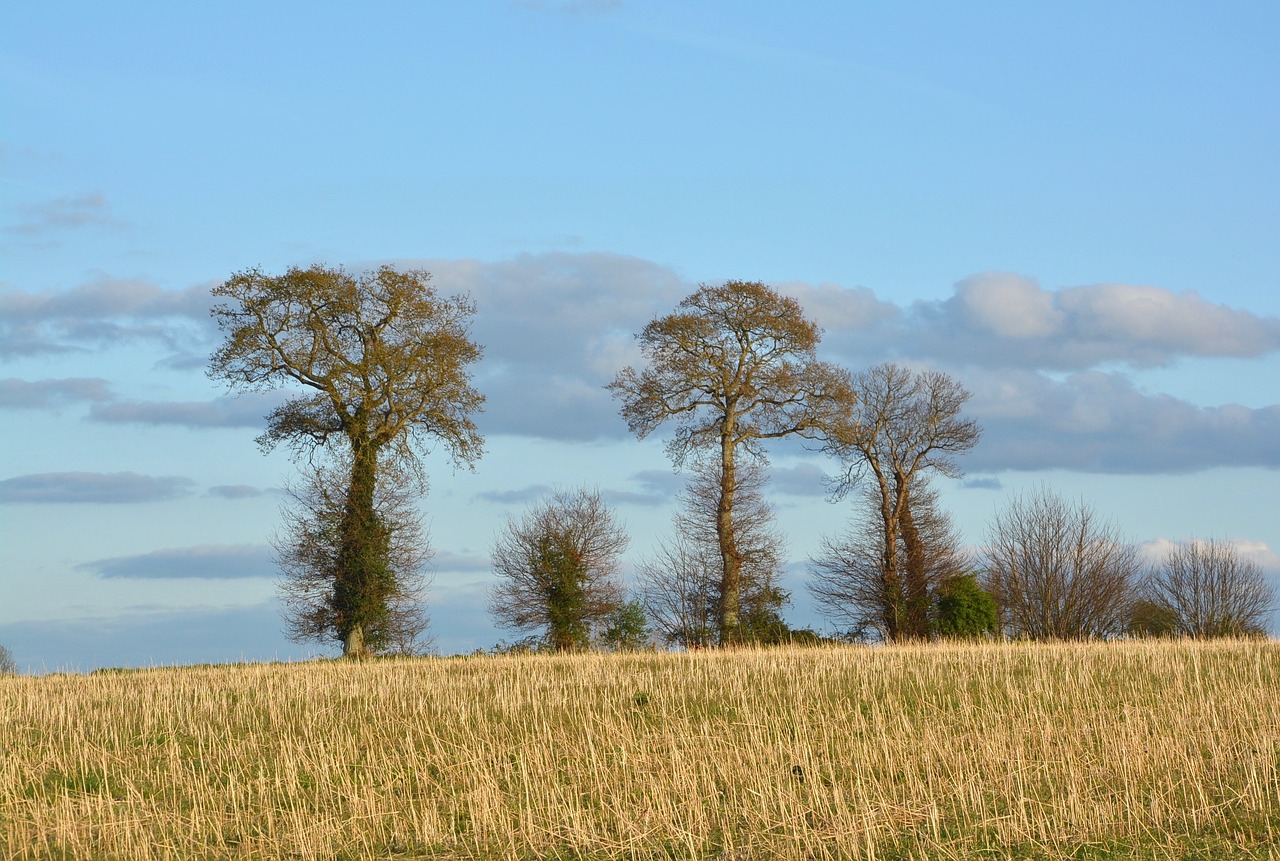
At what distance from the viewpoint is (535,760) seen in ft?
40.6

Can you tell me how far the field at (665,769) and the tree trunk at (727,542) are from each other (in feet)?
60.8

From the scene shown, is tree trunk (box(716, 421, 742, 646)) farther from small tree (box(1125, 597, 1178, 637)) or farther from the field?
small tree (box(1125, 597, 1178, 637))

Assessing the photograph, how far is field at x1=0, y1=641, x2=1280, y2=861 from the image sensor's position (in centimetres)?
927

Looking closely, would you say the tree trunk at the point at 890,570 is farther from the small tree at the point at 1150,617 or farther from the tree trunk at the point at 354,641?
the tree trunk at the point at 354,641

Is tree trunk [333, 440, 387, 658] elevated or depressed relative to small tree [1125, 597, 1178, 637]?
elevated

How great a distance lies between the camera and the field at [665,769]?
9266 millimetres

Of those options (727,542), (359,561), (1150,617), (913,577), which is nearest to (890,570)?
(913,577)

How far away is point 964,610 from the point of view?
42.7 metres

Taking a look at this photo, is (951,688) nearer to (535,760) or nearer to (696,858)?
(535,760)

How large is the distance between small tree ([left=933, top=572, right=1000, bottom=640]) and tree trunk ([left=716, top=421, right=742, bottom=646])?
8447mm

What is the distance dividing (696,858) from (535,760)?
159 inches

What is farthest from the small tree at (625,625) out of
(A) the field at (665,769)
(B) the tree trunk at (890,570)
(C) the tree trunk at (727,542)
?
(A) the field at (665,769)

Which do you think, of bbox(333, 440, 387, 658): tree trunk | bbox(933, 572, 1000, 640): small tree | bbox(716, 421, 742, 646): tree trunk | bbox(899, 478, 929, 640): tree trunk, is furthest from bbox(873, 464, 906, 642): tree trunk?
bbox(333, 440, 387, 658): tree trunk

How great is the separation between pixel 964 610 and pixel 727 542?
31.7ft
